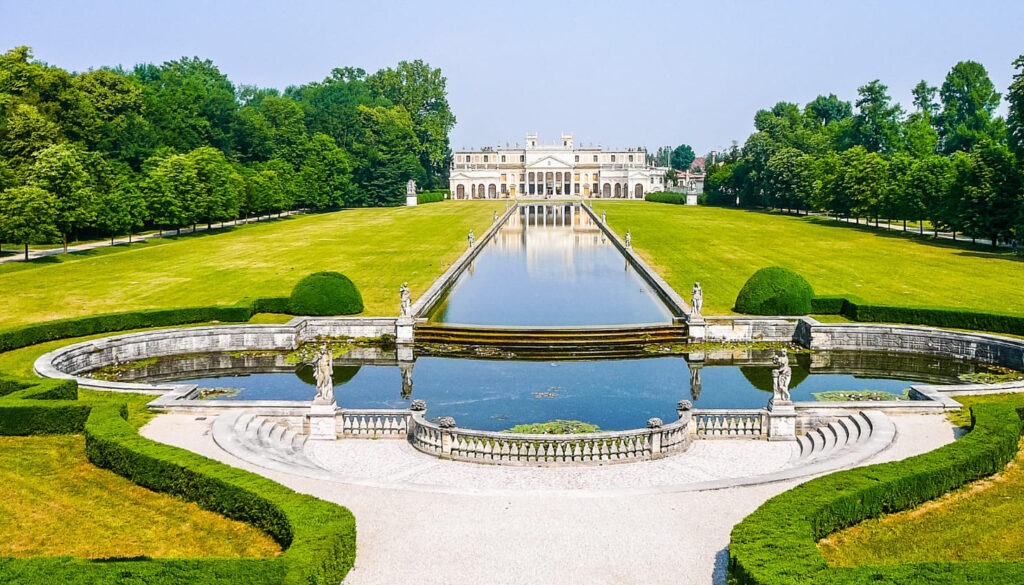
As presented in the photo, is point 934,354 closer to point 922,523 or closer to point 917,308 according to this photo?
point 917,308

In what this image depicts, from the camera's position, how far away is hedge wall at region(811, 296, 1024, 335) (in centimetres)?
2988

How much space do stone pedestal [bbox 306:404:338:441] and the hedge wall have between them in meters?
20.6

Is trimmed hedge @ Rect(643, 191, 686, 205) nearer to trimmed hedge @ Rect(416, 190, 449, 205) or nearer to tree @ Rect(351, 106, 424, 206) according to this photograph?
trimmed hedge @ Rect(416, 190, 449, 205)

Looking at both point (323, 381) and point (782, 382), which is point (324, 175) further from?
point (782, 382)

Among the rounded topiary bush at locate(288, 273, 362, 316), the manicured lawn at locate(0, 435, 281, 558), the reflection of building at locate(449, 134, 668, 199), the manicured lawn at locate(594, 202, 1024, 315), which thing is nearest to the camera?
the manicured lawn at locate(0, 435, 281, 558)

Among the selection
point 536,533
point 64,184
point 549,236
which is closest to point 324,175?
point 549,236

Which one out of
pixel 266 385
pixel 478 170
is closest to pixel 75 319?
pixel 266 385

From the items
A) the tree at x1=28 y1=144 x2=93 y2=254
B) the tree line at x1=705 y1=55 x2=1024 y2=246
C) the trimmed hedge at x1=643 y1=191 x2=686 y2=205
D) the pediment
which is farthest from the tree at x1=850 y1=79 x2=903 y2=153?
the tree at x1=28 y1=144 x2=93 y2=254

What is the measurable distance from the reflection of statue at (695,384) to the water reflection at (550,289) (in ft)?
20.0

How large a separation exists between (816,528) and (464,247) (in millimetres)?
47869

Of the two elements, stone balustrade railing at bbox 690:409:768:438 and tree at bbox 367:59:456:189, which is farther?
tree at bbox 367:59:456:189

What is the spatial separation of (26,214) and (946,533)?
48.6 meters

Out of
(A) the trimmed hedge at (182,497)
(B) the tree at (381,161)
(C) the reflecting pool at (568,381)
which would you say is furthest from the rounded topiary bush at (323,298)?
(B) the tree at (381,161)

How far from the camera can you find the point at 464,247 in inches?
2339
